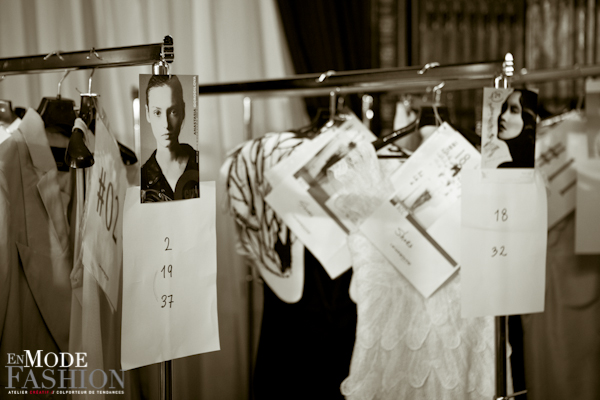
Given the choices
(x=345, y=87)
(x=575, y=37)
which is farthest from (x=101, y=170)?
(x=575, y=37)

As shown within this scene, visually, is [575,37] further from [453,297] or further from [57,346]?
[57,346]

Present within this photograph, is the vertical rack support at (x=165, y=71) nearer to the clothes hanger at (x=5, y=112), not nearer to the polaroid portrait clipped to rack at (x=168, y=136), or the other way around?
the polaroid portrait clipped to rack at (x=168, y=136)

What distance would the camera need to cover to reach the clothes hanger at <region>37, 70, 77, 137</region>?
93 centimetres

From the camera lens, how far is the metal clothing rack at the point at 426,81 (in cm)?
79

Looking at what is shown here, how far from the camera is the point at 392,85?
0.93 meters

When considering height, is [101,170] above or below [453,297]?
above

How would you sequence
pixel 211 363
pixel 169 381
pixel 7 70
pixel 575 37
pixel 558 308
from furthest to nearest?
pixel 575 37 → pixel 211 363 → pixel 558 308 → pixel 7 70 → pixel 169 381

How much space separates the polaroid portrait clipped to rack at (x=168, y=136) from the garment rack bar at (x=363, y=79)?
0.42 metres

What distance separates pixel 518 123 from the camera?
2.48 feet

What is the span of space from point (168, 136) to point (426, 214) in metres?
0.50

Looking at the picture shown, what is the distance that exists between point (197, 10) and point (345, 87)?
0.89 m

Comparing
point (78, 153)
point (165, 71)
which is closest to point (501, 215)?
point (165, 71)

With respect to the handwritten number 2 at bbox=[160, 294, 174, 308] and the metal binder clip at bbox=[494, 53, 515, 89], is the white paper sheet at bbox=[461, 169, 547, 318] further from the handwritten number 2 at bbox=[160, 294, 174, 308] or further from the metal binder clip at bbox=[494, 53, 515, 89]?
the handwritten number 2 at bbox=[160, 294, 174, 308]

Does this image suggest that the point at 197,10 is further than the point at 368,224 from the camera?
Yes
